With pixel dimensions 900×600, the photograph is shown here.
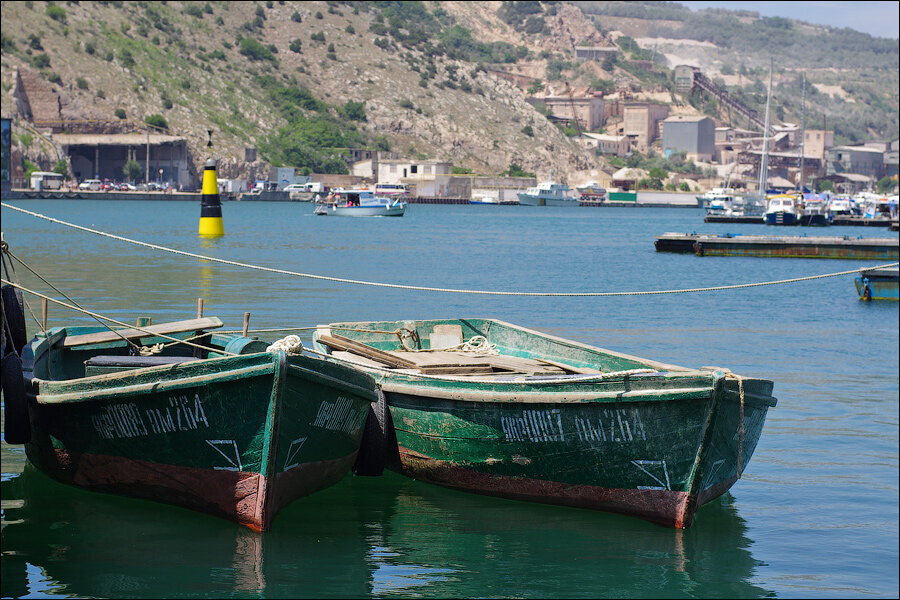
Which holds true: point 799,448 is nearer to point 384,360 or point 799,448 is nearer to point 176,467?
point 384,360

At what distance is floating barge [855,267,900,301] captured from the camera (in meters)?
36.8

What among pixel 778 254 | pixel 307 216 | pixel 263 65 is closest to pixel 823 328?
pixel 778 254

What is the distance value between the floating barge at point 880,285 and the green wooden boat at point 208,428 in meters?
28.6

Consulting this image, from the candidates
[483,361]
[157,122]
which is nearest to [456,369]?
[483,361]

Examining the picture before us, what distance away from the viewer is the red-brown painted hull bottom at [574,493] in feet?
37.3

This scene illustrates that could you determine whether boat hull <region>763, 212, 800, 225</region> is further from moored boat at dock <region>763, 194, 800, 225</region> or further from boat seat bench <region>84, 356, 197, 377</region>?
boat seat bench <region>84, 356, 197, 377</region>

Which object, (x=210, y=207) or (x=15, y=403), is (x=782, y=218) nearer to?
(x=210, y=207)

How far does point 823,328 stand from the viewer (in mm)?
30828

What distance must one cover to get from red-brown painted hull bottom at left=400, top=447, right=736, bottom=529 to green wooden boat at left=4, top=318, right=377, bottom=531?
975mm

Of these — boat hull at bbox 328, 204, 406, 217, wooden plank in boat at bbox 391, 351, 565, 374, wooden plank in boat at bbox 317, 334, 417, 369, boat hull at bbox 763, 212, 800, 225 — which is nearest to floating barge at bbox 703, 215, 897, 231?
boat hull at bbox 763, 212, 800, 225

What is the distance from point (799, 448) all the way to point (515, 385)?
5.59m

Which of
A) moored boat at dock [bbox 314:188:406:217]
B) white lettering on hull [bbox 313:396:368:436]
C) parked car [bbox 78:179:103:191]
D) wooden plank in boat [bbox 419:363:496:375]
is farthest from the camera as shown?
parked car [bbox 78:179:103:191]

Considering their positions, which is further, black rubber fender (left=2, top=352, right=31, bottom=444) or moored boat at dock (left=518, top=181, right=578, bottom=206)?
moored boat at dock (left=518, top=181, right=578, bottom=206)

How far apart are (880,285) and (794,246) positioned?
→ 67.0 feet
